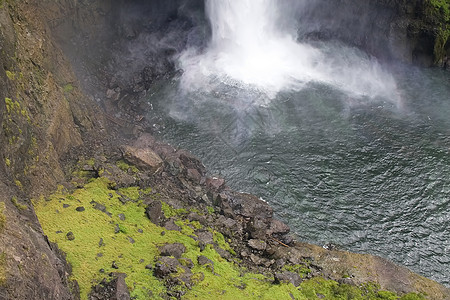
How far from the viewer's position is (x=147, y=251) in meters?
14.2

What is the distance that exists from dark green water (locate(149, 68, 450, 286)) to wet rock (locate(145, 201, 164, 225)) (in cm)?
634

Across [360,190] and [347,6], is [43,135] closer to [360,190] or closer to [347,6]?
[360,190]

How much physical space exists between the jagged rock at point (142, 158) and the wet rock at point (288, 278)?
349 inches

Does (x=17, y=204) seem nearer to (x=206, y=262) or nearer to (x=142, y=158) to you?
(x=206, y=262)

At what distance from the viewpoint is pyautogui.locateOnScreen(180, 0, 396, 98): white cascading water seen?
30719mm

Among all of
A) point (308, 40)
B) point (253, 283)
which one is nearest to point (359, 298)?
point (253, 283)

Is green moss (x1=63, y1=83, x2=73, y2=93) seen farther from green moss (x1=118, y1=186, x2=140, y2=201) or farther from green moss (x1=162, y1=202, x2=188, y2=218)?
green moss (x1=162, y1=202, x2=188, y2=218)

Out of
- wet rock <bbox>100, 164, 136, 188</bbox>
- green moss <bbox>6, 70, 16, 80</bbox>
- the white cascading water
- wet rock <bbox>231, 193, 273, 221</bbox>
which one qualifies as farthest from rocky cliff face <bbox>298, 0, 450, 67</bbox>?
green moss <bbox>6, 70, 16, 80</bbox>

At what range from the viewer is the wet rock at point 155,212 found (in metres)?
16.7

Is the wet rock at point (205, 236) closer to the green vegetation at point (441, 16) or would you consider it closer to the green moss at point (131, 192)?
the green moss at point (131, 192)

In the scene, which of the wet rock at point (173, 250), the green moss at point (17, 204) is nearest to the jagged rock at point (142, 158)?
the wet rock at point (173, 250)

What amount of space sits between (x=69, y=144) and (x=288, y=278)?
40.2ft

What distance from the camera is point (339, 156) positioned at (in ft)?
78.3

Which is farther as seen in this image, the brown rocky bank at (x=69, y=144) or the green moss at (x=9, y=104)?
the green moss at (x=9, y=104)
